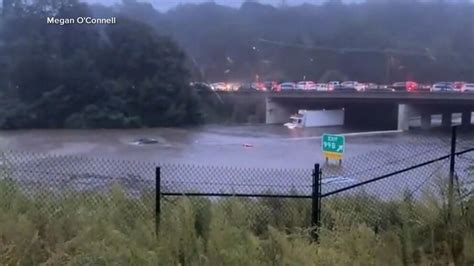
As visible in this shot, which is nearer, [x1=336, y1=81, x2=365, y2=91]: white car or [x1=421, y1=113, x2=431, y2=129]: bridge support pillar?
[x1=421, y1=113, x2=431, y2=129]: bridge support pillar

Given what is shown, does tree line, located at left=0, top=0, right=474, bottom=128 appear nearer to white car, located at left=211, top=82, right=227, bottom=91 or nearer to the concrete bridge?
white car, located at left=211, top=82, right=227, bottom=91

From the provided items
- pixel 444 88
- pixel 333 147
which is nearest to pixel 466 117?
pixel 444 88

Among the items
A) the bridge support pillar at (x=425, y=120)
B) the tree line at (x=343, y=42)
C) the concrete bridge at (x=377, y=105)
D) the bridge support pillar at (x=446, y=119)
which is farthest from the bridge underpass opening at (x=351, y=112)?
the tree line at (x=343, y=42)

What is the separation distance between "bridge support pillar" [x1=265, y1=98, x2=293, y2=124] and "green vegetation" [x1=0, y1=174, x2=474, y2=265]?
33.7 metres

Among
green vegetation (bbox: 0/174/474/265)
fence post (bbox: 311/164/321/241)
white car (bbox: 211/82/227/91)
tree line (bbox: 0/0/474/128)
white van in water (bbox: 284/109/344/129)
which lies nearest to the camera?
green vegetation (bbox: 0/174/474/265)

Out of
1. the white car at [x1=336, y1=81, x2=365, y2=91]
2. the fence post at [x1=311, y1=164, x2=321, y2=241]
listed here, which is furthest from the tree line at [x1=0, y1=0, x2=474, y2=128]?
the fence post at [x1=311, y1=164, x2=321, y2=241]

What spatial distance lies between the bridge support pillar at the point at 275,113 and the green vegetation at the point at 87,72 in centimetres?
419

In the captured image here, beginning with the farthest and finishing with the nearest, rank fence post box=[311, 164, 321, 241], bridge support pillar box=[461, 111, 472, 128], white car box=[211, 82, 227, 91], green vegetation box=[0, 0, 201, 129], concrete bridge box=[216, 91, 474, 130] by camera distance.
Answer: white car box=[211, 82, 227, 91], green vegetation box=[0, 0, 201, 129], bridge support pillar box=[461, 111, 472, 128], concrete bridge box=[216, 91, 474, 130], fence post box=[311, 164, 321, 241]

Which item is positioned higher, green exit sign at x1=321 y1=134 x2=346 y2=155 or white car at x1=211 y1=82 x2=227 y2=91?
white car at x1=211 y1=82 x2=227 y2=91

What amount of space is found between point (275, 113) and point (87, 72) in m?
11.0

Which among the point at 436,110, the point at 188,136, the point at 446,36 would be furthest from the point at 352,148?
the point at 446,36

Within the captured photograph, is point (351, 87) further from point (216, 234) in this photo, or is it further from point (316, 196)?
point (216, 234)

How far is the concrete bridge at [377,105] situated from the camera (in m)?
34.5

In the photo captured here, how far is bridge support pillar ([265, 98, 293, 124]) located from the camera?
3969cm
